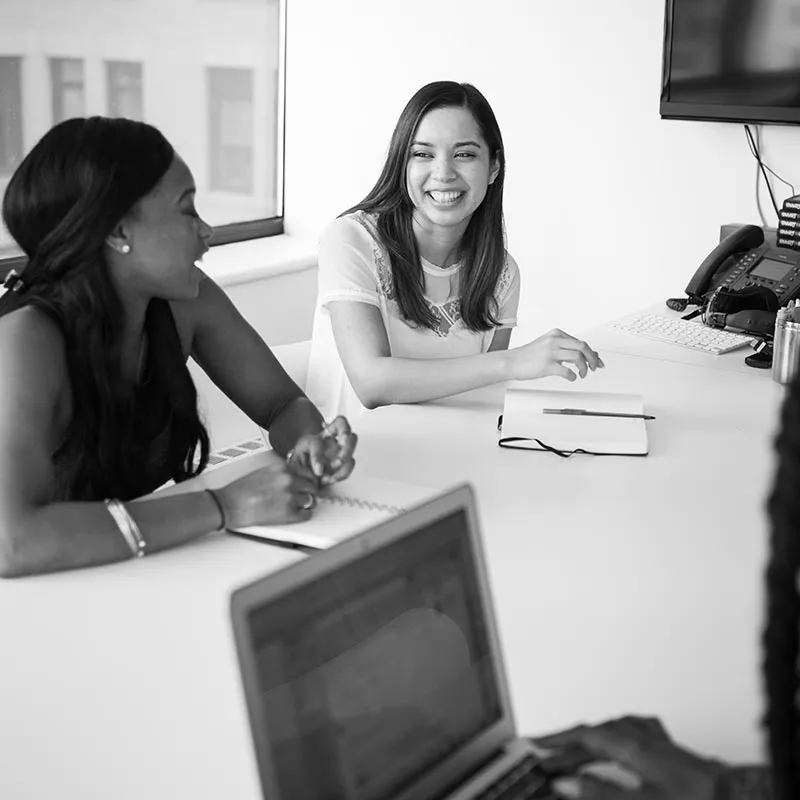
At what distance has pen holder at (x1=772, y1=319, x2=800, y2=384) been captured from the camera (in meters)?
2.16

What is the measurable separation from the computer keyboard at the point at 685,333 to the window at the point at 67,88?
1815 mm

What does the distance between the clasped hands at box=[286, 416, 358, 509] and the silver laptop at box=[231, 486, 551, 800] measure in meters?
0.66

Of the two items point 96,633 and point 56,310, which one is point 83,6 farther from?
point 96,633

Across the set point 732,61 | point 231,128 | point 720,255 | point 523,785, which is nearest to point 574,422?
point 523,785

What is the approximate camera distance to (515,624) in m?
1.23

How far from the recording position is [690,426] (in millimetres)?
1921

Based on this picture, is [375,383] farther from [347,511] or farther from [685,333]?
[685,333]

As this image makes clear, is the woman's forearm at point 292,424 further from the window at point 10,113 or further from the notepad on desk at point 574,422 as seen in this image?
the window at point 10,113

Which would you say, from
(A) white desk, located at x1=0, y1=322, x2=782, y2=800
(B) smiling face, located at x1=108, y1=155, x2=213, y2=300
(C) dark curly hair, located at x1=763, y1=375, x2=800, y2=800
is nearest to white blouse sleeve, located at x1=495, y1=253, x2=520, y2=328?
(A) white desk, located at x1=0, y1=322, x2=782, y2=800

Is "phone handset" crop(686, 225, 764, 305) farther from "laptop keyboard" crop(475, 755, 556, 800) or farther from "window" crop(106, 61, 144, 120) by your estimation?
"laptop keyboard" crop(475, 755, 556, 800)

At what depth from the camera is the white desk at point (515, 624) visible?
0.99 m

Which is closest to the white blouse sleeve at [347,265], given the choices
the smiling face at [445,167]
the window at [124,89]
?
the smiling face at [445,167]

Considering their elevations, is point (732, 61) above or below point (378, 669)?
above

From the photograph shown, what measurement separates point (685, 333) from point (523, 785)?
73.5 inches
